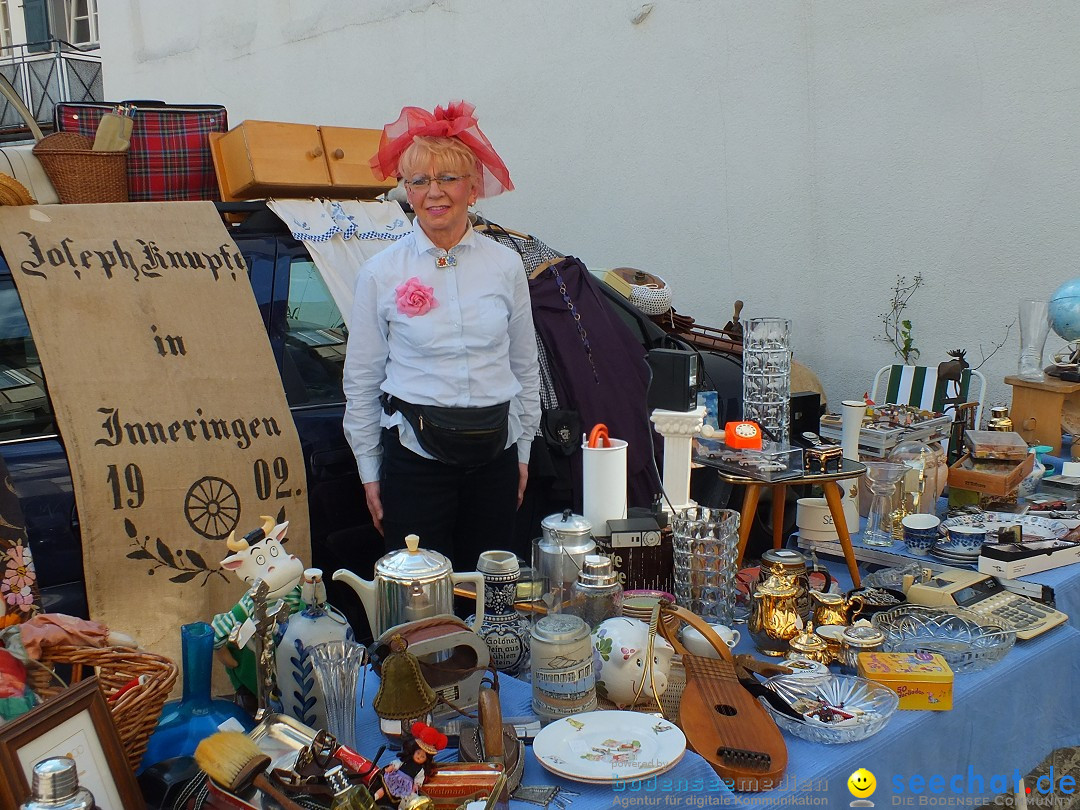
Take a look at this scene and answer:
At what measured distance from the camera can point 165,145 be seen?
12.0 feet

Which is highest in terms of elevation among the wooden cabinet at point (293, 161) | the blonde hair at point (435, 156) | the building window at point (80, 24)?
the building window at point (80, 24)

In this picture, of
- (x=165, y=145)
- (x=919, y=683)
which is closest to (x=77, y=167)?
(x=165, y=145)

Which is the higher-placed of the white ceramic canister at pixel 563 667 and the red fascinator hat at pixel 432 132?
the red fascinator hat at pixel 432 132

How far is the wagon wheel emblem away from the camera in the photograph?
2.71 m

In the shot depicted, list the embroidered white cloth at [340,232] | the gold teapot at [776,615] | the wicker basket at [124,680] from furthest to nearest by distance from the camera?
the embroidered white cloth at [340,232] < the gold teapot at [776,615] < the wicker basket at [124,680]

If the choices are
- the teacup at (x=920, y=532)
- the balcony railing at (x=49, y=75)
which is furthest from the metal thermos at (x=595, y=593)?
the balcony railing at (x=49, y=75)

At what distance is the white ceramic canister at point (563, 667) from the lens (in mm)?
1673

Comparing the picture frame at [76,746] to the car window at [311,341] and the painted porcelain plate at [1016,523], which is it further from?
the painted porcelain plate at [1016,523]

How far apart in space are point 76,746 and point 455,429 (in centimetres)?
140

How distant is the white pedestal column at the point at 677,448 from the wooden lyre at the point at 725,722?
597 mm

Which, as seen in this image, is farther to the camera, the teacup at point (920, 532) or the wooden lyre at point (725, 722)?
the teacup at point (920, 532)

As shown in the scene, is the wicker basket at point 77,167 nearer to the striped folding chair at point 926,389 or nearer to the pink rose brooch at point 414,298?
the pink rose brooch at point 414,298

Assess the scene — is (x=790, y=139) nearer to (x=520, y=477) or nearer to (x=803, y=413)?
(x=803, y=413)

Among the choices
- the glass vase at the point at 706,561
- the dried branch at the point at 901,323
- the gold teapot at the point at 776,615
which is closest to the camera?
the gold teapot at the point at 776,615
